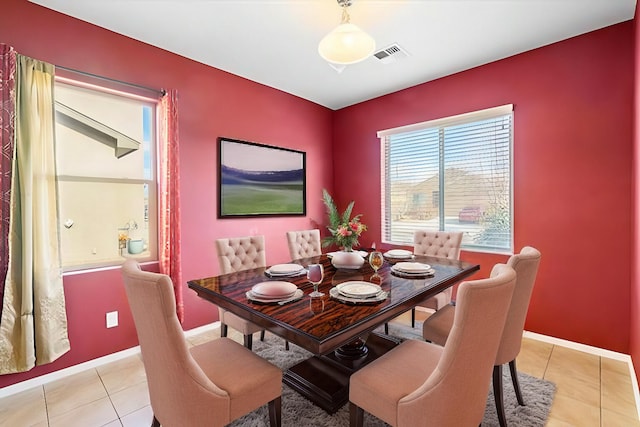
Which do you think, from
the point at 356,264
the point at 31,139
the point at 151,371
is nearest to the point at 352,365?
the point at 356,264

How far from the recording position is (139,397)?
6.56 ft

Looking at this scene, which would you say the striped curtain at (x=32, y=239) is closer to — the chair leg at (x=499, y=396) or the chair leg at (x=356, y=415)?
the chair leg at (x=356, y=415)

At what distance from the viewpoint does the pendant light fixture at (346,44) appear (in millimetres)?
1881

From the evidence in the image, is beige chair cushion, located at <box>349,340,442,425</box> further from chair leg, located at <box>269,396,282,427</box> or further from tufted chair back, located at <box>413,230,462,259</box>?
tufted chair back, located at <box>413,230,462,259</box>

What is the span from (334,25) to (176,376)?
260 cm

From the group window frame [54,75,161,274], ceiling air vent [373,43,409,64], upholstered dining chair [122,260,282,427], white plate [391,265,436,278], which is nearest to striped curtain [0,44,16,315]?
window frame [54,75,161,274]

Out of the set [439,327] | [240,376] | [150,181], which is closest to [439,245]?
[439,327]

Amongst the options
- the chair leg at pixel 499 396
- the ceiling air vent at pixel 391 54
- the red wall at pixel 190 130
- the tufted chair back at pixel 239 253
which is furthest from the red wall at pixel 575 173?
the tufted chair back at pixel 239 253

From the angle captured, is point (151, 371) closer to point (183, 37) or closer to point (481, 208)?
point (183, 37)

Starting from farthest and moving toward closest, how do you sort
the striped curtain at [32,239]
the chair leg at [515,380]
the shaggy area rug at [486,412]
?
the striped curtain at [32,239]
the chair leg at [515,380]
the shaggy area rug at [486,412]

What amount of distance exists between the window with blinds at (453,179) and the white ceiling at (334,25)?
0.67 meters

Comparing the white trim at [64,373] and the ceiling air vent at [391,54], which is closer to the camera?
the white trim at [64,373]

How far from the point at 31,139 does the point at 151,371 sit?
191 cm

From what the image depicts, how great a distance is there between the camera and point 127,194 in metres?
2.69
